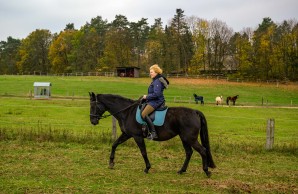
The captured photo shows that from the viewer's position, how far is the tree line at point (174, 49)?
7756 cm

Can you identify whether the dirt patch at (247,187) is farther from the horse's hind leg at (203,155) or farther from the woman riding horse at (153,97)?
the woman riding horse at (153,97)

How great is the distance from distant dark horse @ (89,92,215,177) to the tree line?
233 ft

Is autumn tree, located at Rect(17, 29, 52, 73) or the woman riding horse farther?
autumn tree, located at Rect(17, 29, 52, 73)

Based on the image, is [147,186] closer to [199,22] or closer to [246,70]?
[246,70]

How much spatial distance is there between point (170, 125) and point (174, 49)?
250 ft

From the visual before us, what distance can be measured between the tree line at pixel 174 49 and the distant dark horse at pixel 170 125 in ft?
233

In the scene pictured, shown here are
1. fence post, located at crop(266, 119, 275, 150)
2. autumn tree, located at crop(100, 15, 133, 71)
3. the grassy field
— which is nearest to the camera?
the grassy field

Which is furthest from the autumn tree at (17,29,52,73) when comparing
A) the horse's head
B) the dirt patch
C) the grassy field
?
the dirt patch

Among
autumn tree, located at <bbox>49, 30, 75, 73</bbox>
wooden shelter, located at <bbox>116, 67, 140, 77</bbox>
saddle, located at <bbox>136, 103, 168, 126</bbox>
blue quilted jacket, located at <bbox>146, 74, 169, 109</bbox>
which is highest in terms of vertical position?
autumn tree, located at <bbox>49, 30, 75, 73</bbox>

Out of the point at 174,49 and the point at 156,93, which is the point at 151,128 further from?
the point at 174,49

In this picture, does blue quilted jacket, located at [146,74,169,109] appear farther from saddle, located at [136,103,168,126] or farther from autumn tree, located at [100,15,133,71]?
autumn tree, located at [100,15,133,71]

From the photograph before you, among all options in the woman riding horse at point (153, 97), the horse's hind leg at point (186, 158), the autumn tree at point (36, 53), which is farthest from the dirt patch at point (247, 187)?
the autumn tree at point (36, 53)

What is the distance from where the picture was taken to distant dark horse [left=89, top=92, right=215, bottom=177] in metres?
9.07

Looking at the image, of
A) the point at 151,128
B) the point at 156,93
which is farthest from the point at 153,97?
the point at 151,128
